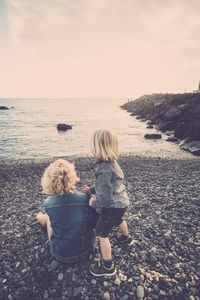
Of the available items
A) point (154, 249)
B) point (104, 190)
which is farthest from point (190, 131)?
point (104, 190)

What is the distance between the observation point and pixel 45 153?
61.2 ft

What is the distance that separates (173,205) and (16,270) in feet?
17.3

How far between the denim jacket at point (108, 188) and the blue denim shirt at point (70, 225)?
336mm

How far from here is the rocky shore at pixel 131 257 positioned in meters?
3.59

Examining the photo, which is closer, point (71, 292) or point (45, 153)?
point (71, 292)

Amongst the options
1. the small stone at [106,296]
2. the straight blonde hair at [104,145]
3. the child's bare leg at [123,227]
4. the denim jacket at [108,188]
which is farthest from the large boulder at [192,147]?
the small stone at [106,296]

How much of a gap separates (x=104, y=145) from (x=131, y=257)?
2.85 m

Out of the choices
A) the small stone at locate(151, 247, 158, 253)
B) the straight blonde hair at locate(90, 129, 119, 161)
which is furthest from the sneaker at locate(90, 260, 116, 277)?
the straight blonde hair at locate(90, 129, 119, 161)

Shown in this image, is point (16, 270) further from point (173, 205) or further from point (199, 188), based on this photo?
point (199, 188)

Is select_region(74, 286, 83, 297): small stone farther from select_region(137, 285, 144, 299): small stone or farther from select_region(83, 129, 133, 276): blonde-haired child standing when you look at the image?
select_region(137, 285, 144, 299): small stone

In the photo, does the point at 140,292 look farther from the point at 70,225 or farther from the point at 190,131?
the point at 190,131

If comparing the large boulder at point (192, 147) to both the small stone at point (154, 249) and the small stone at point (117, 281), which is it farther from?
the small stone at point (117, 281)

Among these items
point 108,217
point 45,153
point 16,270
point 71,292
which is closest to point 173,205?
point 108,217

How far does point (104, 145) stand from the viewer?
3578 mm
